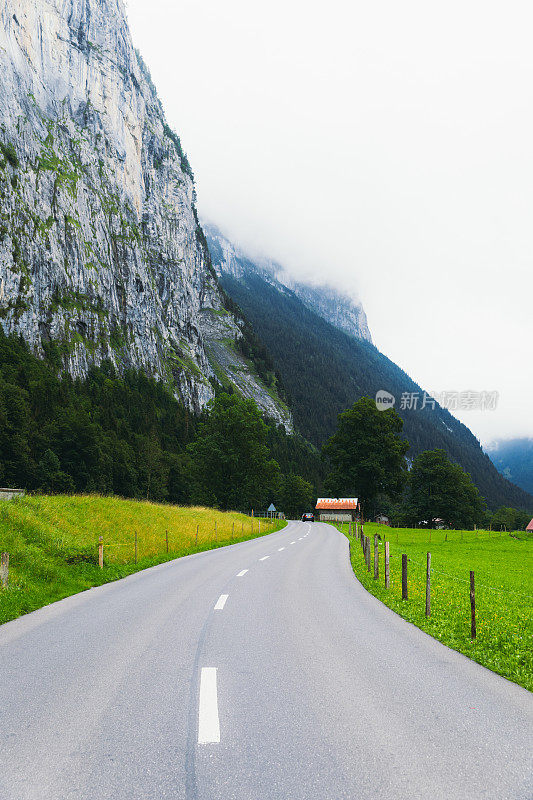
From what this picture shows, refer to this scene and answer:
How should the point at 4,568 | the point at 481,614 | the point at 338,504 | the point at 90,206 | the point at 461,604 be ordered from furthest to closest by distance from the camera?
the point at 90,206 < the point at 338,504 < the point at 461,604 < the point at 4,568 < the point at 481,614

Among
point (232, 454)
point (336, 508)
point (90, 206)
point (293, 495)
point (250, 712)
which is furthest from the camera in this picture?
point (90, 206)

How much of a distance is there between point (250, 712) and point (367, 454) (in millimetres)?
52914

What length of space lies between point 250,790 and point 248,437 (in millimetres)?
53817

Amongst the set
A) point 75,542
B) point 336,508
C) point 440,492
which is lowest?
point 336,508

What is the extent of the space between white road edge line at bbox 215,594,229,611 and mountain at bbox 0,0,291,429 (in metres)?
117

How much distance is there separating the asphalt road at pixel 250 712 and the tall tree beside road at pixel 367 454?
47.1m

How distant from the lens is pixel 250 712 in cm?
499

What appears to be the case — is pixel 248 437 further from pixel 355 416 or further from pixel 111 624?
pixel 111 624

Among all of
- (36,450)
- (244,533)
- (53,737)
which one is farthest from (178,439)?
(53,737)

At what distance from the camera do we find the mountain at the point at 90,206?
118188 millimetres

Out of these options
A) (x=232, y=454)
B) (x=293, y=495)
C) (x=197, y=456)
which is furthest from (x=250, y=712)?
(x=293, y=495)

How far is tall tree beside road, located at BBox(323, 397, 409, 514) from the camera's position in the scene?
55.7 meters

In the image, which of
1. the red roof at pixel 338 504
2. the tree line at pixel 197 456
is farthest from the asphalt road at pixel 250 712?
the red roof at pixel 338 504

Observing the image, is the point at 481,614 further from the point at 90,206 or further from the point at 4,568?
the point at 90,206
